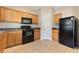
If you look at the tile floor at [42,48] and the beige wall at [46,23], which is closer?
the tile floor at [42,48]

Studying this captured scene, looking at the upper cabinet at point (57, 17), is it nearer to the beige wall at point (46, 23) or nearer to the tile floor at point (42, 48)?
the beige wall at point (46, 23)

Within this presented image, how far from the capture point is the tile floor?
1015mm

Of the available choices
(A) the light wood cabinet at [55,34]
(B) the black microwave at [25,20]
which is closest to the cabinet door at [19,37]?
(B) the black microwave at [25,20]

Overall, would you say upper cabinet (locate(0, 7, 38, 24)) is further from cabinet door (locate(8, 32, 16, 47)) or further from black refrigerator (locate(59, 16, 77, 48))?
black refrigerator (locate(59, 16, 77, 48))

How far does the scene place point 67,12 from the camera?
1.07m

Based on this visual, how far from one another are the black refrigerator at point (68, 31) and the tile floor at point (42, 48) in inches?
2.7

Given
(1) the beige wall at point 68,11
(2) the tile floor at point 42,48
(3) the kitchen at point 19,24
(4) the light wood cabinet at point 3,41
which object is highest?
(1) the beige wall at point 68,11

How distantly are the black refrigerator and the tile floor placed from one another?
2.7 inches

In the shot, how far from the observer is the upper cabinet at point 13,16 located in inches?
41.9
